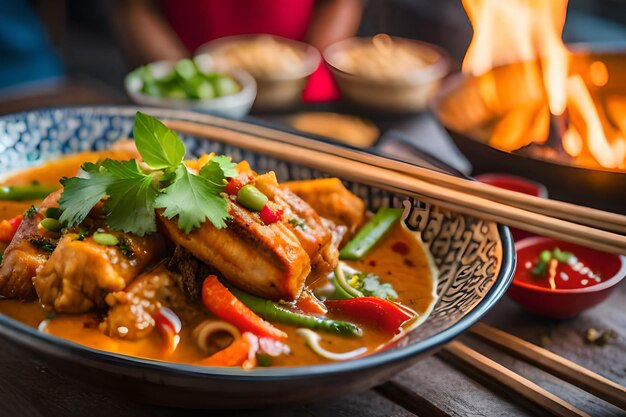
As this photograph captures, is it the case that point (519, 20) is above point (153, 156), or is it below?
above

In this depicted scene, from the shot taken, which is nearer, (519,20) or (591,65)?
(591,65)

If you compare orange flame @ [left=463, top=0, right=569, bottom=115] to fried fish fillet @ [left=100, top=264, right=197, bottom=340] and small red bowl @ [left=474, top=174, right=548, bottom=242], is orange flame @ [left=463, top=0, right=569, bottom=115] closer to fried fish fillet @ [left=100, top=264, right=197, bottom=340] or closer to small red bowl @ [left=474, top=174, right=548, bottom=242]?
small red bowl @ [left=474, top=174, right=548, bottom=242]

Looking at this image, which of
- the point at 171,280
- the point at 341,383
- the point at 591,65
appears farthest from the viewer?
the point at 591,65

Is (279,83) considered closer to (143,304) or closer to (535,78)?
(535,78)

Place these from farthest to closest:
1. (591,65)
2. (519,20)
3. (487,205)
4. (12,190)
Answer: (519,20), (591,65), (12,190), (487,205)

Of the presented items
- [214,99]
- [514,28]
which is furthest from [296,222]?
[514,28]

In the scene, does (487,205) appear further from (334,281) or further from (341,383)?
(341,383)

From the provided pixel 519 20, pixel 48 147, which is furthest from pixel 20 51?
pixel 519 20
